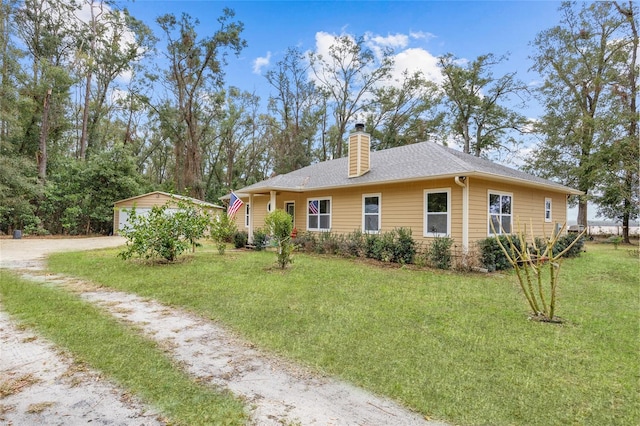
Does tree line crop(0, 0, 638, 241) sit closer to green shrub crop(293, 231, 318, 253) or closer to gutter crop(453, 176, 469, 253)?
green shrub crop(293, 231, 318, 253)

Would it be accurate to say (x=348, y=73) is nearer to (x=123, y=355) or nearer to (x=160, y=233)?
(x=160, y=233)

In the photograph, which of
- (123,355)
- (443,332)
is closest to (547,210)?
(443,332)

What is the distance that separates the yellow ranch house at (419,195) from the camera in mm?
9164

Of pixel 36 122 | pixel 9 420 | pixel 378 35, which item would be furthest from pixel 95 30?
pixel 9 420

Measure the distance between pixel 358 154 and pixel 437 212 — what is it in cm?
387

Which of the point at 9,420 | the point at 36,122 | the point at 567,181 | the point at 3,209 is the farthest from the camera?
the point at 567,181

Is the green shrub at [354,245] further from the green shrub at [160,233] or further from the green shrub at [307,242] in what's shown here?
the green shrub at [160,233]

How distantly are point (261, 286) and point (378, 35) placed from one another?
81.3 feet

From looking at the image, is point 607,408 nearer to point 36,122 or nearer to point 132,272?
point 132,272

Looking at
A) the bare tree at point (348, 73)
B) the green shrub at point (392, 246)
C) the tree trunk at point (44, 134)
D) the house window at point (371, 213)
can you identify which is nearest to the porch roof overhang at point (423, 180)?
the house window at point (371, 213)

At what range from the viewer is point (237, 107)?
30.1 metres

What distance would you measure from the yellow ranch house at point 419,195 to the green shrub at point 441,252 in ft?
1.26

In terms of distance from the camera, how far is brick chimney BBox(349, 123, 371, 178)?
12086 mm

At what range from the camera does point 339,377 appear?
2932 mm
